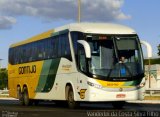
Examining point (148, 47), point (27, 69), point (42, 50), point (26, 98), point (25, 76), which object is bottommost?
point (26, 98)

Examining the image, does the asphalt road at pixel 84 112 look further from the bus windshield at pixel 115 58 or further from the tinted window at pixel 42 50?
the tinted window at pixel 42 50

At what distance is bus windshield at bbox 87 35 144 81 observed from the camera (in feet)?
69.1

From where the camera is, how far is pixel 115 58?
833 inches

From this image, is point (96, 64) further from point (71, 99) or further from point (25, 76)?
point (25, 76)

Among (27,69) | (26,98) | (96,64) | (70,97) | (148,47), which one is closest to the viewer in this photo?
(96,64)

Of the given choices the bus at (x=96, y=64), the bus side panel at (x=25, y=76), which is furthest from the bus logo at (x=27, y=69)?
the bus at (x=96, y=64)

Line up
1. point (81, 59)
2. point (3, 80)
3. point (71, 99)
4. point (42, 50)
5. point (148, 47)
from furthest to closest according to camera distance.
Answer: point (3, 80) → point (42, 50) → point (71, 99) → point (148, 47) → point (81, 59)

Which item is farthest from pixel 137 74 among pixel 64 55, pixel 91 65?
pixel 64 55

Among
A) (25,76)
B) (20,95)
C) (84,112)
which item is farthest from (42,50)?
(84,112)

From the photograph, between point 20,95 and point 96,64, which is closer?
point 96,64

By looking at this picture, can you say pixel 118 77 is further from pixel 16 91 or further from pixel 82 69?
pixel 16 91

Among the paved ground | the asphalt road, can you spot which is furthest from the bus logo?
the asphalt road

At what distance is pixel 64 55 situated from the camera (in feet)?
76.7

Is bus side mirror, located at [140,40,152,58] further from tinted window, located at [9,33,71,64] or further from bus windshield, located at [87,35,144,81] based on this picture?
tinted window, located at [9,33,71,64]
